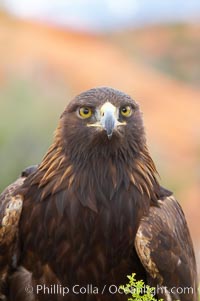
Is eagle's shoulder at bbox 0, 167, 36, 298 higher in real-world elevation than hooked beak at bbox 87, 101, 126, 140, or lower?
lower

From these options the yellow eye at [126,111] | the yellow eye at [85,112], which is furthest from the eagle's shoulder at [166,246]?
the yellow eye at [85,112]

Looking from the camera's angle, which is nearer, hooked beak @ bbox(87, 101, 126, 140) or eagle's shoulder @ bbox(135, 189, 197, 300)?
hooked beak @ bbox(87, 101, 126, 140)

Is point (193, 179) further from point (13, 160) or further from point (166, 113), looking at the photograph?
point (13, 160)

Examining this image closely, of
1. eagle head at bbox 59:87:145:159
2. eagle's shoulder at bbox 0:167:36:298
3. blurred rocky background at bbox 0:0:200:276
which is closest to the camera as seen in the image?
eagle head at bbox 59:87:145:159

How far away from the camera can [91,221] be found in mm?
8016

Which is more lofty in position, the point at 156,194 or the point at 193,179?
the point at 156,194

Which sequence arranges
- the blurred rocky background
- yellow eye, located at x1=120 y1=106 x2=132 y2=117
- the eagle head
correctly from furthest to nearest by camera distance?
the blurred rocky background < yellow eye, located at x1=120 y1=106 x2=132 y2=117 < the eagle head

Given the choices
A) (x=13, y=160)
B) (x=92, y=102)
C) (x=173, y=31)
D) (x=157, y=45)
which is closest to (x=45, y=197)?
(x=92, y=102)

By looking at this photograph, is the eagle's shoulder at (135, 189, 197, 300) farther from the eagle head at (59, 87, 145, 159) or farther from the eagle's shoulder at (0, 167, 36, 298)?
the eagle's shoulder at (0, 167, 36, 298)

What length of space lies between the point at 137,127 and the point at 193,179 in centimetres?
2479

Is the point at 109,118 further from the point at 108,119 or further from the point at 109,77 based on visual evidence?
the point at 109,77

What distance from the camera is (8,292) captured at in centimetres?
839

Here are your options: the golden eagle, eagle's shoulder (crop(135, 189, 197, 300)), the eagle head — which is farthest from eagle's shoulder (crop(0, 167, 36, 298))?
eagle's shoulder (crop(135, 189, 197, 300))

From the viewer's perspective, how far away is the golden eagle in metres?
8.00
